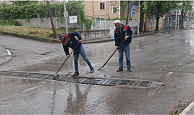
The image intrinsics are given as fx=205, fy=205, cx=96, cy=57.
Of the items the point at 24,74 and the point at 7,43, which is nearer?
the point at 24,74

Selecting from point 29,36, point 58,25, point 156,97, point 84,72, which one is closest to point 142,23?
point 58,25

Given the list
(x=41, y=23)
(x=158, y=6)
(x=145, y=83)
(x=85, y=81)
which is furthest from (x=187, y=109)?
(x=158, y=6)

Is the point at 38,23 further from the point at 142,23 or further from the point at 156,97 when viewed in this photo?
the point at 156,97

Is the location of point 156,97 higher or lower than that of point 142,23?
lower

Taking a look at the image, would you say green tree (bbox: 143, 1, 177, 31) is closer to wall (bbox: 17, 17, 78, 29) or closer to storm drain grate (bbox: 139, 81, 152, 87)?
wall (bbox: 17, 17, 78, 29)

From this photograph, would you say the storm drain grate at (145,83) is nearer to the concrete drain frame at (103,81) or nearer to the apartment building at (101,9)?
the concrete drain frame at (103,81)

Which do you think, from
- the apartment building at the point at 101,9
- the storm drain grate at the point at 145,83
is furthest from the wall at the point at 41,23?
the storm drain grate at the point at 145,83

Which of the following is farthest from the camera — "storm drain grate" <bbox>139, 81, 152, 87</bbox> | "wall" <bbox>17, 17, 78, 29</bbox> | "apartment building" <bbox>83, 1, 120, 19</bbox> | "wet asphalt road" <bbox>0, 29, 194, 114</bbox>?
"apartment building" <bbox>83, 1, 120, 19</bbox>

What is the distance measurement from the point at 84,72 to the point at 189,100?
4.22 m

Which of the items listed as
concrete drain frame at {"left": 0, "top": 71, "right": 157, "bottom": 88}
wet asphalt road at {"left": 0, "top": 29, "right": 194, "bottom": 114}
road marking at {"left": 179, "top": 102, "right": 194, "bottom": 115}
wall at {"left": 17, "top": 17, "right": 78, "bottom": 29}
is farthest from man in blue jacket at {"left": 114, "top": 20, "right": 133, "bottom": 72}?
wall at {"left": 17, "top": 17, "right": 78, "bottom": 29}

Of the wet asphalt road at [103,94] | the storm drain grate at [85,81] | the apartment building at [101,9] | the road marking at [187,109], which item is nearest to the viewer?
the road marking at [187,109]

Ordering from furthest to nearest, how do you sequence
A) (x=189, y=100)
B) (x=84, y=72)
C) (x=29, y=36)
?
(x=29, y=36) → (x=84, y=72) → (x=189, y=100)

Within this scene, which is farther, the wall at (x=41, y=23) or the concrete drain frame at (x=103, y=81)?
the wall at (x=41, y=23)

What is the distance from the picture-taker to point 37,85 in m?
6.48
